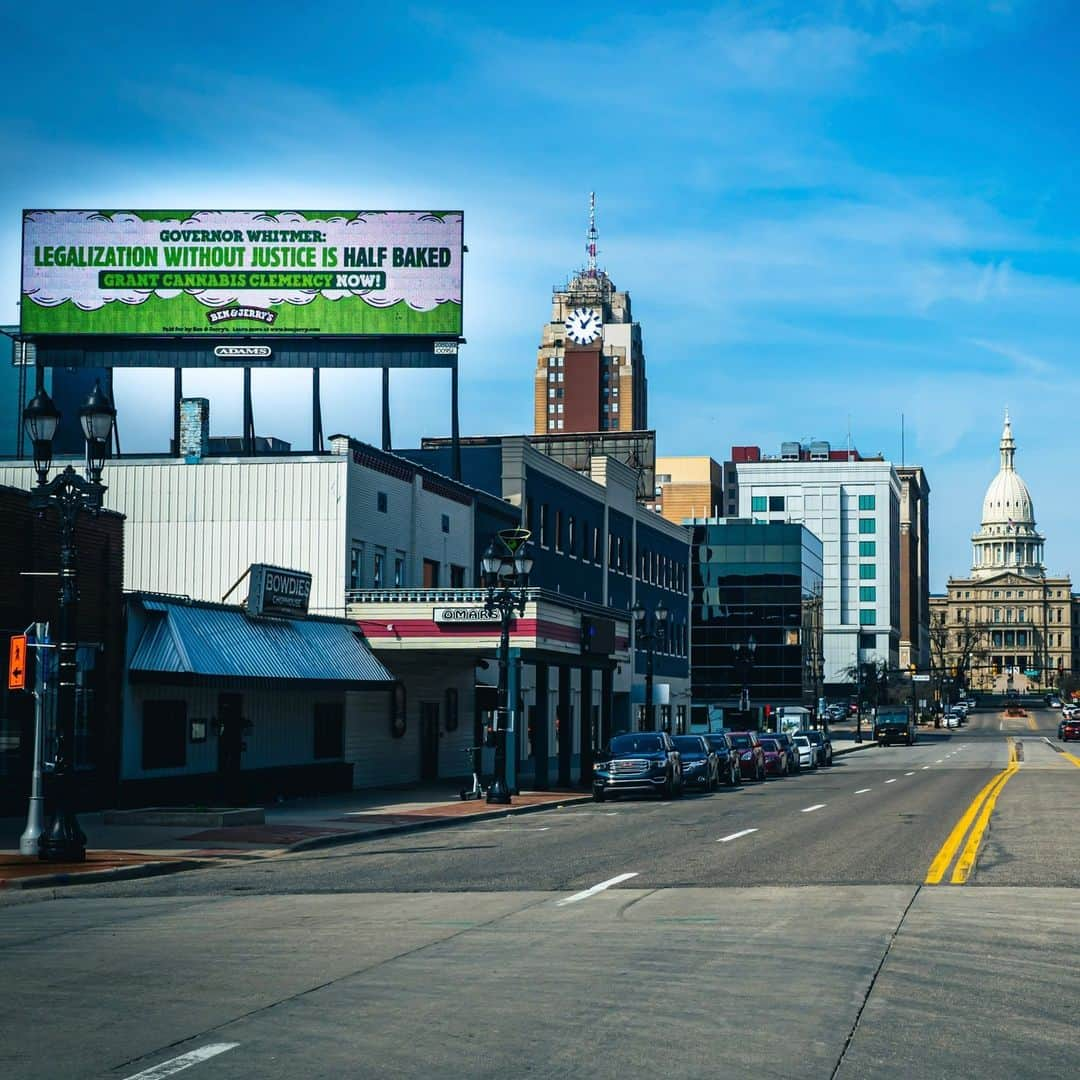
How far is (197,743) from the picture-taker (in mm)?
33062

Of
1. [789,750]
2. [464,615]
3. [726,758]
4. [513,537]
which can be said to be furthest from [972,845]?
[789,750]

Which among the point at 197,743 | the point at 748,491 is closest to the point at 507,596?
the point at 197,743

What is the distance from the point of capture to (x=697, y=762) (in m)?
41.4

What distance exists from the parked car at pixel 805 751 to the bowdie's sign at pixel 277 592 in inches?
1153

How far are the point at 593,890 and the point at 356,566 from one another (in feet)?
79.4

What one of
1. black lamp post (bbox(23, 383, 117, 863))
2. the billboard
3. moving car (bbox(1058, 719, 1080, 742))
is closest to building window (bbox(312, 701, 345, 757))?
the billboard

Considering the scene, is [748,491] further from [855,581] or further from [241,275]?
[241,275]

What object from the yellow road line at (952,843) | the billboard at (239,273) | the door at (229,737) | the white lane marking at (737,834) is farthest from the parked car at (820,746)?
the white lane marking at (737,834)

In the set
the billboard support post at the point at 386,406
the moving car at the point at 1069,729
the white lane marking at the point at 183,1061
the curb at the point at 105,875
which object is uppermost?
the billboard support post at the point at 386,406

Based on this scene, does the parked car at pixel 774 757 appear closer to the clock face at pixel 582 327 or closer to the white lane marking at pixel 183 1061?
the white lane marking at pixel 183 1061

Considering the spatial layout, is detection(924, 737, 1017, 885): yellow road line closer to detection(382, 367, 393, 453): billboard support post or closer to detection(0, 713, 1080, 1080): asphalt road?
detection(0, 713, 1080, 1080): asphalt road

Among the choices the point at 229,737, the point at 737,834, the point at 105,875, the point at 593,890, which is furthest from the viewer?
the point at 229,737

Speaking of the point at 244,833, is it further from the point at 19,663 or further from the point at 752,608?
the point at 752,608

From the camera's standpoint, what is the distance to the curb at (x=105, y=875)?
18.3 metres
